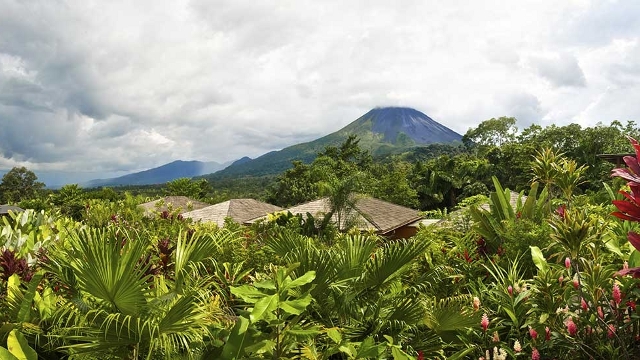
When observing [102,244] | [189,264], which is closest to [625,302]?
[189,264]

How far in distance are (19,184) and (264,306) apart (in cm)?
5756

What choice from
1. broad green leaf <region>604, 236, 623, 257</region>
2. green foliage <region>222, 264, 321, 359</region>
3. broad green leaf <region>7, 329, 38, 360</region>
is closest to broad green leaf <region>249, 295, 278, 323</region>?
green foliage <region>222, 264, 321, 359</region>

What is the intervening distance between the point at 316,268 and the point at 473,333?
48.1 inches

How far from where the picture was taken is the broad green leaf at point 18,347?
1636mm

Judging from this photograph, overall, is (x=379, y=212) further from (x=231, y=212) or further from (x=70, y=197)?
(x=70, y=197)

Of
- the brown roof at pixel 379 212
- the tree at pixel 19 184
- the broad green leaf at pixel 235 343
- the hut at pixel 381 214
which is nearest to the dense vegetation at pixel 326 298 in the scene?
the broad green leaf at pixel 235 343

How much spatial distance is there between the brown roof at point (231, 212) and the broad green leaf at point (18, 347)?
13446mm

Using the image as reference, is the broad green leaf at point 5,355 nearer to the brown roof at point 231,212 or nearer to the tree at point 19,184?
the brown roof at point 231,212

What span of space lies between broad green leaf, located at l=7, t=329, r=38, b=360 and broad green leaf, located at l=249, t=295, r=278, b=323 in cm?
104

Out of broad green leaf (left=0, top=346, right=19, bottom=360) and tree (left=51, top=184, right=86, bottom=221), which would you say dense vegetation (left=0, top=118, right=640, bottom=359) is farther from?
tree (left=51, top=184, right=86, bottom=221)

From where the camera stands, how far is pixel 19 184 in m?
47.1

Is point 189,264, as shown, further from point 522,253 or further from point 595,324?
point 522,253

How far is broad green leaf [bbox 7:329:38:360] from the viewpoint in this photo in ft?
5.37

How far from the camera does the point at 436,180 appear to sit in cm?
2948
